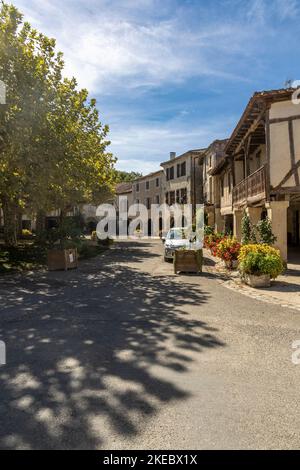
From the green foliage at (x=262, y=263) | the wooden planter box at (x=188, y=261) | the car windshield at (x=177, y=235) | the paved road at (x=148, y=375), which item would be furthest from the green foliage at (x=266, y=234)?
the car windshield at (x=177, y=235)

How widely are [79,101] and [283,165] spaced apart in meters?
11.0

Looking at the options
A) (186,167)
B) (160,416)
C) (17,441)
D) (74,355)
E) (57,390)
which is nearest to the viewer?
(17,441)

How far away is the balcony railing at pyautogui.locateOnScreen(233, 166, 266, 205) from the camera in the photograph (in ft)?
49.4

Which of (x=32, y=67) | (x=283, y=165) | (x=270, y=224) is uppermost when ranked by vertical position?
(x=32, y=67)

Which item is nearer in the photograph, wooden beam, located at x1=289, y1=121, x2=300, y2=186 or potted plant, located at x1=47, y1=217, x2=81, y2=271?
wooden beam, located at x1=289, y1=121, x2=300, y2=186

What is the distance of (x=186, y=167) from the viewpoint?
42906mm

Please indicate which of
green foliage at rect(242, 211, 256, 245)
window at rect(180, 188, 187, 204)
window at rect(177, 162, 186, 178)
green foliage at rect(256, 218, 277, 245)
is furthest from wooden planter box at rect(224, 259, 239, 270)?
window at rect(177, 162, 186, 178)

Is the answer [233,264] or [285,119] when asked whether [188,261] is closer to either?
[233,264]

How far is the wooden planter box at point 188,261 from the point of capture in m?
14.6

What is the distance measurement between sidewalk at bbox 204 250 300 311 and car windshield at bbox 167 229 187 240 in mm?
4322

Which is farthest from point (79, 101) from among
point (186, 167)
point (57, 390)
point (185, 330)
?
point (186, 167)

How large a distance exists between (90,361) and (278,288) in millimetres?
7567

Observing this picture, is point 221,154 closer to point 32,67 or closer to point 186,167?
point 186,167

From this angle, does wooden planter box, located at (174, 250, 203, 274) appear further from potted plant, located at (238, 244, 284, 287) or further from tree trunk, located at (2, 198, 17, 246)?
tree trunk, located at (2, 198, 17, 246)
